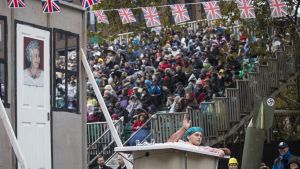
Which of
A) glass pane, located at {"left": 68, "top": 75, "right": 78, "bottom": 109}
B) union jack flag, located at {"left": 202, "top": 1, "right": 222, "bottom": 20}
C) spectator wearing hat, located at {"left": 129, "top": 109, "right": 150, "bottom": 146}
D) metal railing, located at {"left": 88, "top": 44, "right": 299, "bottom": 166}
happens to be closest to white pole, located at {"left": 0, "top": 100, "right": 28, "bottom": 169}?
glass pane, located at {"left": 68, "top": 75, "right": 78, "bottom": 109}

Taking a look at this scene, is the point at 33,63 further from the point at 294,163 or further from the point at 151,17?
the point at 151,17

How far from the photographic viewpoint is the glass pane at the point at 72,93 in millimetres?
15861

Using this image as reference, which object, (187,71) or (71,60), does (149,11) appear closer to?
(187,71)

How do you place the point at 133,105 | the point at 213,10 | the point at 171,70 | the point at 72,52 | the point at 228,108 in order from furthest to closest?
the point at 171,70
the point at 133,105
the point at 228,108
the point at 213,10
the point at 72,52

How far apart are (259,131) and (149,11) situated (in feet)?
51.9

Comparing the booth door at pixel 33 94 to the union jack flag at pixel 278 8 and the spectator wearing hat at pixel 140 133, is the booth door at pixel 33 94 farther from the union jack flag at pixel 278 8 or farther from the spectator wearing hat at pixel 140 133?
the union jack flag at pixel 278 8

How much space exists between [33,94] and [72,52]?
5.36 feet

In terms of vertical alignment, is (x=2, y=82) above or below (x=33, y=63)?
below

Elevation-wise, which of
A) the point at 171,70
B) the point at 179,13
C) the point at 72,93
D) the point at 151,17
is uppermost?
the point at 179,13

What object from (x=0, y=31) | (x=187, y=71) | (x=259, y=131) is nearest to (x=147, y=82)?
(x=187, y=71)

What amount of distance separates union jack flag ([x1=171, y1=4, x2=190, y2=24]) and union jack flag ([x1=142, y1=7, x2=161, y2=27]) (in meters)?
0.54

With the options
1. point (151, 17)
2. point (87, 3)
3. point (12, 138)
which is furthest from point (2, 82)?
point (151, 17)

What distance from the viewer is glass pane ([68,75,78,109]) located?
15.9 m

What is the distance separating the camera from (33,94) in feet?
Answer: 47.6
